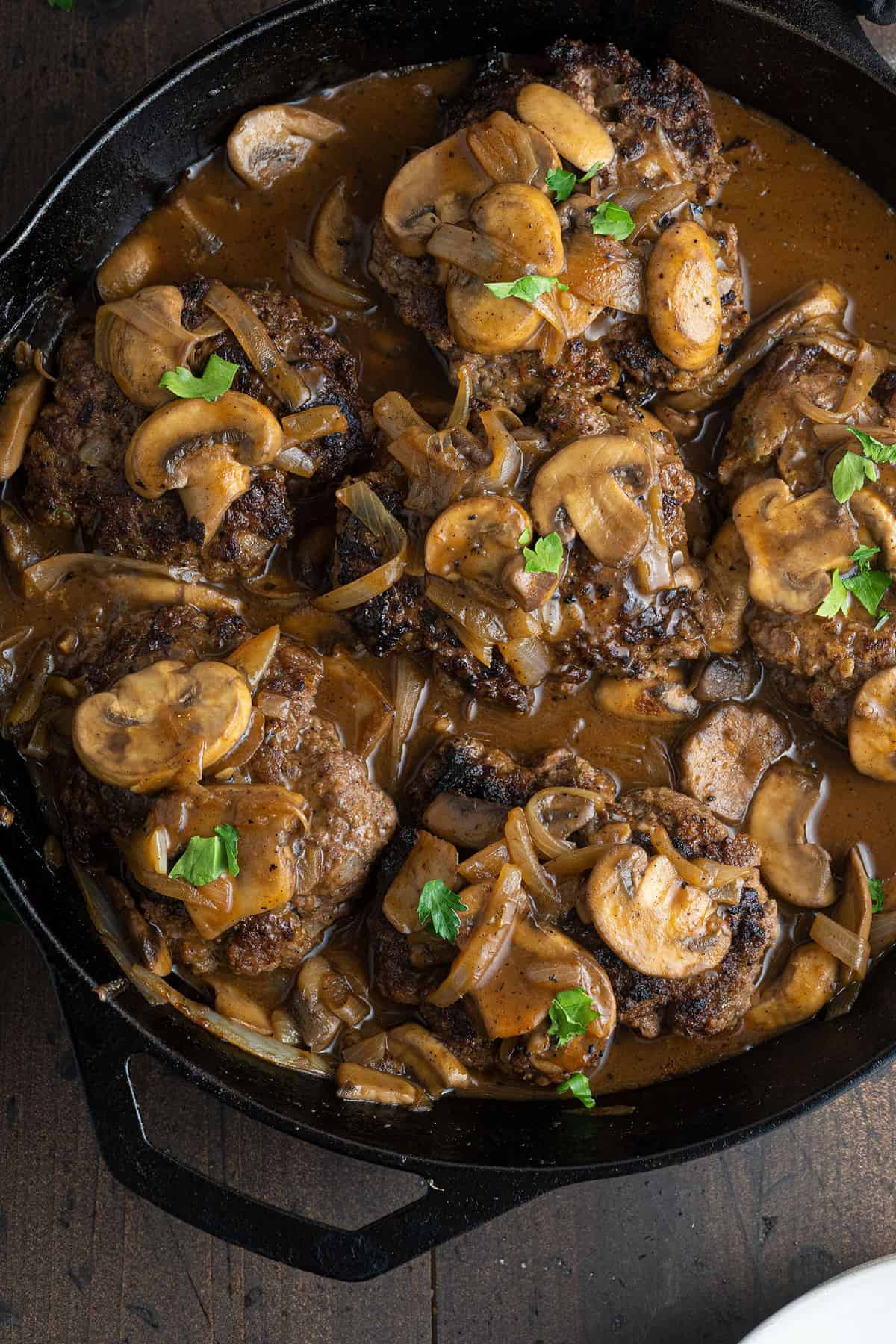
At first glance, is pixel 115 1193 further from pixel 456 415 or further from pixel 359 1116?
pixel 456 415

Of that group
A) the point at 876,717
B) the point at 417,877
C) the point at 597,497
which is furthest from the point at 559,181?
the point at 417,877

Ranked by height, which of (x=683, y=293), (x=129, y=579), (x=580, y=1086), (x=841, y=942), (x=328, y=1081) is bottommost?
(x=841, y=942)

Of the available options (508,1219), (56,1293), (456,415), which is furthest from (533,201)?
(56,1293)

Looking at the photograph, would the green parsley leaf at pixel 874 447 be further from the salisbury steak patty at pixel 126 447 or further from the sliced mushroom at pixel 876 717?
the salisbury steak patty at pixel 126 447

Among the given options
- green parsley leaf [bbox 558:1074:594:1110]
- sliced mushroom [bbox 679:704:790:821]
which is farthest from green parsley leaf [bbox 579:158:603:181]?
green parsley leaf [bbox 558:1074:594:1110]

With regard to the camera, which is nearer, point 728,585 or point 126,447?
point 126,447

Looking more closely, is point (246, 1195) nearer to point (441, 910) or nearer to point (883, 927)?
point (441, 910)
